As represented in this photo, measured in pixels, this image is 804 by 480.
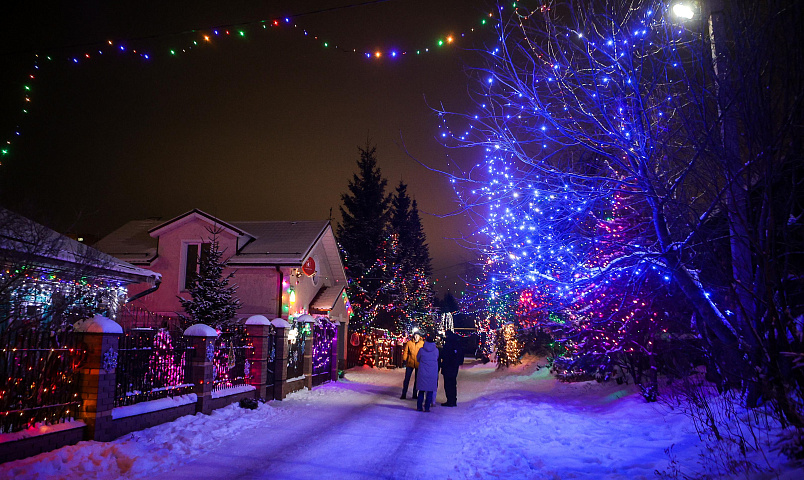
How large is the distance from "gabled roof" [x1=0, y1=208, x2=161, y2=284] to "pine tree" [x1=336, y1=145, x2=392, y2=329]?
17.0 meters

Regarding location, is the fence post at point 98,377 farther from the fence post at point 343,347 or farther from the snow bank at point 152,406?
the fence post at point 343,347

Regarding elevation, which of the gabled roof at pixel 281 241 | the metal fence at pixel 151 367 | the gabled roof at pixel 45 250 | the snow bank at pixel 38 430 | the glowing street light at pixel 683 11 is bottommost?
the snow bank at pixel 38 430

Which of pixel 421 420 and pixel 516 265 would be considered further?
pixel 421 420

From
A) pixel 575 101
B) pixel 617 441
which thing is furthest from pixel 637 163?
pixel 617 441

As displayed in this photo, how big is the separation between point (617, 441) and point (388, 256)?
83.8 feet

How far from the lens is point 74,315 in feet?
34.0

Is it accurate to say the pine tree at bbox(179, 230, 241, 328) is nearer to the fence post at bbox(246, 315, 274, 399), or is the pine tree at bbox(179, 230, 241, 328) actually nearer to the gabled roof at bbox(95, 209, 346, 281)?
the fence post at bbox(246, 315, 274, 399)

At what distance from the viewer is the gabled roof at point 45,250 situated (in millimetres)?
9125

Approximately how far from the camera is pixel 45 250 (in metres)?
9.89

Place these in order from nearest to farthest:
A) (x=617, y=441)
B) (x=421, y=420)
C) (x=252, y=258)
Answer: (x=617, y=441) < (x=421, y=420) < (x=252, y=258)

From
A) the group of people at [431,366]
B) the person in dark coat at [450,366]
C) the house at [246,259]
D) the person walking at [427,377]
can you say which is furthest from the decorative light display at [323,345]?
the person walking at [427,377]

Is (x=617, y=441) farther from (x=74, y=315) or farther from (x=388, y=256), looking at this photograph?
(x=388, y=256)

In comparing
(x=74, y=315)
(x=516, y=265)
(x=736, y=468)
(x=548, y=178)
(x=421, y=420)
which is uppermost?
(x=548, y=178)

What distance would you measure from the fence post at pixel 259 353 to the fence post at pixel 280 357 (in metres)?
0.41
